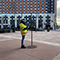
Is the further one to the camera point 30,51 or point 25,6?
point 25,6

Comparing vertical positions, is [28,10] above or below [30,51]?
above

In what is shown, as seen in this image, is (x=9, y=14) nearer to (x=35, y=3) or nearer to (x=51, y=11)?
(x=35, y=3)

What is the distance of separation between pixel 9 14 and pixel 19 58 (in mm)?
63680

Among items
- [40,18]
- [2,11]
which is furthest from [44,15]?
[2,11]

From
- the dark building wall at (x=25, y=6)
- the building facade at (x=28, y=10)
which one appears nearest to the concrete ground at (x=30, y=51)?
the building facade at (x=28, y=10)

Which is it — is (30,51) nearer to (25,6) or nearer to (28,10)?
(28,10)

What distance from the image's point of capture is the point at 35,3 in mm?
63719

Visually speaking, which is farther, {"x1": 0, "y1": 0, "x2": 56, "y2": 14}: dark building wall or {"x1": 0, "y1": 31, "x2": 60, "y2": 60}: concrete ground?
{"x1": 0, "y1": 0, "x2": 56, "y2": 14}: dark building wall

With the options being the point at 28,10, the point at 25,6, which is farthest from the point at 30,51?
the point at 25,6

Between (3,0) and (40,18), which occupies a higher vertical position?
(3,0)

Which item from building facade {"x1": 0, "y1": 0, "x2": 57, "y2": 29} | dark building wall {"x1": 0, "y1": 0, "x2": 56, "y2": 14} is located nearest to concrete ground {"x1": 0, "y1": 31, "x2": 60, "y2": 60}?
building facade {"x1": 0, "y1": 0, "x2": 57, "y2": 29}

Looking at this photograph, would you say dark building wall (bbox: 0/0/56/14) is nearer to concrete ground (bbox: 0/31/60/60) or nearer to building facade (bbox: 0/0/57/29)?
building facade (bbox: 0/0/57/29)

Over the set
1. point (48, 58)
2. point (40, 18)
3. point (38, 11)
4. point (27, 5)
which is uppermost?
point (27, 5)

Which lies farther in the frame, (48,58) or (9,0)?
(9,0)
